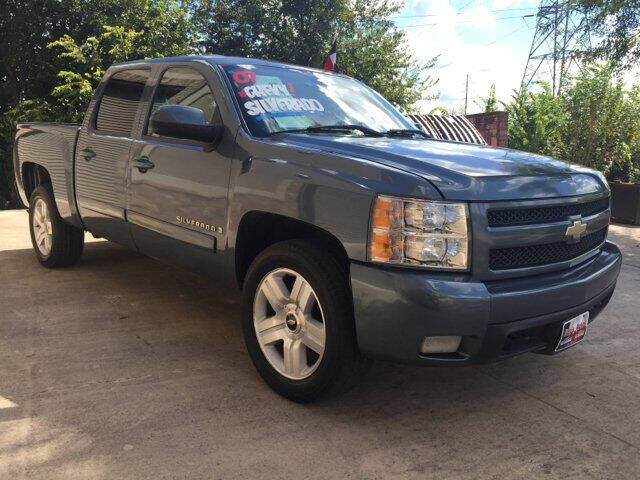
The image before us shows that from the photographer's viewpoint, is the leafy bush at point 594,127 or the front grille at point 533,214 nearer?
the front grille at point 533,214

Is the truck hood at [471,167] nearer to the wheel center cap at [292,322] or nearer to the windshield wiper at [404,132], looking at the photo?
the windshield wiper at [404,132]

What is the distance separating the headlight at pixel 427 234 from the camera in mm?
2572

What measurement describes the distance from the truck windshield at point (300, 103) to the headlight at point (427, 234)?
114 cm

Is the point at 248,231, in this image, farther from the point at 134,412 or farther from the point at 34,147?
the point at 34,147

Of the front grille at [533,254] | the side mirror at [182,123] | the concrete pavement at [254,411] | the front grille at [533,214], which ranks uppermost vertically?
the side mirror at [182,123]

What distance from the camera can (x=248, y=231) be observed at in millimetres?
3373

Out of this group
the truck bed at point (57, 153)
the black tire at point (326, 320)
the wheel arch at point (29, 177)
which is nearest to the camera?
the black tire at point (326, 320)

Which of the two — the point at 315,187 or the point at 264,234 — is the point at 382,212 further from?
the point at 264,234

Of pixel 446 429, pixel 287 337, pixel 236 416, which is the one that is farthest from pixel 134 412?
pixel 446 429

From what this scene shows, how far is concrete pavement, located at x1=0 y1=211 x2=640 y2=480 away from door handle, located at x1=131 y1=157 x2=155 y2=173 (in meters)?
1.09

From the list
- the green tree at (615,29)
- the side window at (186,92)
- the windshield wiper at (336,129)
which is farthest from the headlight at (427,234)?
the green tree at (615,29)

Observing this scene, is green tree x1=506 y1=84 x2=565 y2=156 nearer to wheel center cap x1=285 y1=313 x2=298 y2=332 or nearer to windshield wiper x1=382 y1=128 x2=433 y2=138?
windshield wiper x1=382 y1=128 x2=433 y2=138

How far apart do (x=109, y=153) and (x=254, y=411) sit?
7.91 feet

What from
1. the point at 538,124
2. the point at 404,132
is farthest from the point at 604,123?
the point at 404,132
